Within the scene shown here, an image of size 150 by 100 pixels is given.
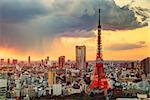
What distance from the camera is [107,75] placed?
2.75 meters

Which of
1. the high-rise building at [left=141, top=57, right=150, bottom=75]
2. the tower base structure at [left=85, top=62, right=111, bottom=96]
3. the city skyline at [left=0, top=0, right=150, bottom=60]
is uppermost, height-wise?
the city skyline at [left=0, top=0, right=150, bottom=60]

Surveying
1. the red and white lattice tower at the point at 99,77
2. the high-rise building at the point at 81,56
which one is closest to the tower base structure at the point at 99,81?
the red and white lattice tower at the point at 99,77

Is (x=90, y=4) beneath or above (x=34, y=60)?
above

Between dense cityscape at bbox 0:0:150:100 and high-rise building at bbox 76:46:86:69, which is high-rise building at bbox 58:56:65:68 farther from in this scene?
high-rise building at bbox 76:46:86:69

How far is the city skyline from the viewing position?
271 cm

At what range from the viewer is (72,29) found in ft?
8.90

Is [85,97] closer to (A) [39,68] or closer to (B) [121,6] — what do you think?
(A) [39,68]

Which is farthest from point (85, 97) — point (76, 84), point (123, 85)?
point (123, 85)

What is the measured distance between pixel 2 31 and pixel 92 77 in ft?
2.76

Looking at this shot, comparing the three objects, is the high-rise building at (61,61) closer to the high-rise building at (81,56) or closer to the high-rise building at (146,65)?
the high-rise building at (81,56)

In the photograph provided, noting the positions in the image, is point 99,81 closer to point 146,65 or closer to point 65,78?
point 65,78

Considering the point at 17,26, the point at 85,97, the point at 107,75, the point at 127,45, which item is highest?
the point at 17,26

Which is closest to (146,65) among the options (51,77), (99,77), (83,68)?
(99,77)

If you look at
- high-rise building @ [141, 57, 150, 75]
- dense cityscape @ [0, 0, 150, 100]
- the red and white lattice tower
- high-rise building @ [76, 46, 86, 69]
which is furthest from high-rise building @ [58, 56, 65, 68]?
high-rise building @ [141, 57, 150, 75]
